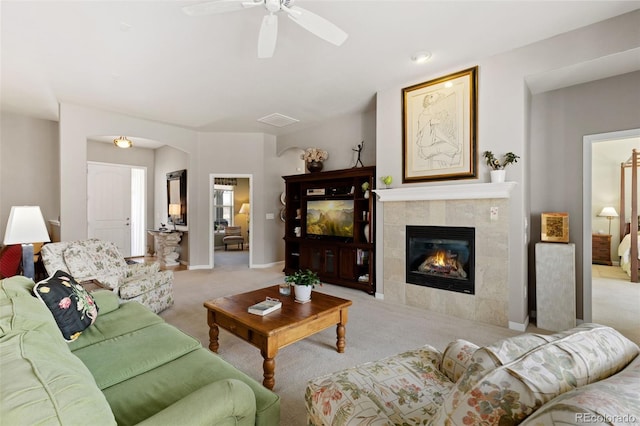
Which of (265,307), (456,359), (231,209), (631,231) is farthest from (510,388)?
(231,209)

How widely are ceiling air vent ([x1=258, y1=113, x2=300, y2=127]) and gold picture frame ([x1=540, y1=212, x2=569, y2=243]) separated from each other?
4.09 meters

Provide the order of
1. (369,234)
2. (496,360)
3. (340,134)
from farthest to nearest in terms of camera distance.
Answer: (340,134)
(369,234)
(496,360)

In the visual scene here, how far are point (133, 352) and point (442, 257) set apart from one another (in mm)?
3259

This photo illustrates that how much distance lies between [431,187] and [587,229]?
1.63 meters

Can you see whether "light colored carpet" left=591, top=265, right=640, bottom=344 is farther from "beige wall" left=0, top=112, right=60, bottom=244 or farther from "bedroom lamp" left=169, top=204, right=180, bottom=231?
"beige wall" left=0, top=112, right=60, bottom=244

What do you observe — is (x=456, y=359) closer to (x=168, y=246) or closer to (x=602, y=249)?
(x=168, y=246)

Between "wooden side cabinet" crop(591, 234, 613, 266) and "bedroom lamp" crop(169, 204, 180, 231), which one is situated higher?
"bedroom lamp" crop(169, 204, 180, 231)

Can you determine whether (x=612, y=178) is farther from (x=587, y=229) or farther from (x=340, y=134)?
(x=340, y=134)

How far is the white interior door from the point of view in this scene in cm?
681

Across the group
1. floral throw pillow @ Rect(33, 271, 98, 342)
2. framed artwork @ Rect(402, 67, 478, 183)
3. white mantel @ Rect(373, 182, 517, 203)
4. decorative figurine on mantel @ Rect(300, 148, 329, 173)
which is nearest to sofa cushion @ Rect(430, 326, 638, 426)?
floral throw pillow @ Rect(33, 271, 98, 342)

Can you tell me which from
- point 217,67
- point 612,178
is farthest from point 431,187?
point 612,178

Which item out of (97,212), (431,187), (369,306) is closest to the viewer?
(431,187)

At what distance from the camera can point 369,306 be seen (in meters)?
3.84

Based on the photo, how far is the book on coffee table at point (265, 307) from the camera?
230 centimetres
